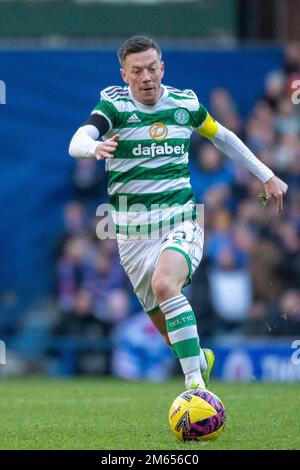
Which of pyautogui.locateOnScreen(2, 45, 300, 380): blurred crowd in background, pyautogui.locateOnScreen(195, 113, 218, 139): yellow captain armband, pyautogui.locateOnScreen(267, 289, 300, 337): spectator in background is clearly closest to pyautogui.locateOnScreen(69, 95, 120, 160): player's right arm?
pyautogui.locateOnScreen(195, 113, 218, 139): yellow captain armband

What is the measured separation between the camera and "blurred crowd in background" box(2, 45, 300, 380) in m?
13.6

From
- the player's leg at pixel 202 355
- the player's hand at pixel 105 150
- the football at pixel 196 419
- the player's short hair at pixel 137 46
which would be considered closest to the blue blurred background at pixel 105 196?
the player's leg at pixel 202 355

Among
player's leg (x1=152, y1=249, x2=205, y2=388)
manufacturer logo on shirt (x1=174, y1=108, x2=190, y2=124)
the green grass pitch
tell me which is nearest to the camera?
the green grass pitch

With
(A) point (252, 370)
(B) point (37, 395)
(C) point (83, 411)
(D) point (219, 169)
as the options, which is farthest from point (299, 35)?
(C) point (83, 411)

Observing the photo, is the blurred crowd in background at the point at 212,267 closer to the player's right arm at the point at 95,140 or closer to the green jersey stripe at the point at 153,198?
the green jersey stripe at the point at 153,198

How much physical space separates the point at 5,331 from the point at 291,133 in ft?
15.2

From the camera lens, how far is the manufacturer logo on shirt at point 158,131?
7656 millimetres

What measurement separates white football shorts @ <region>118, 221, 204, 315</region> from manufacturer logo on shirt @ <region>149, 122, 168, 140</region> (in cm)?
61

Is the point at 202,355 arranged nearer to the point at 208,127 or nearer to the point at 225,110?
the point at 208,127

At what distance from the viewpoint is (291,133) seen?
15297 millimetres

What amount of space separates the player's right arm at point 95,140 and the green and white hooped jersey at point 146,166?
61 millimetres

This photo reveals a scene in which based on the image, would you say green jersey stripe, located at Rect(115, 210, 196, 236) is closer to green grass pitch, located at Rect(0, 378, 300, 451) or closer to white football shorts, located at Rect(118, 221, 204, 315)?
white football shorts, located at Rect(118, 221, 204, 315)

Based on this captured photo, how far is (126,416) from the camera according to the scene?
8141 millimetres
